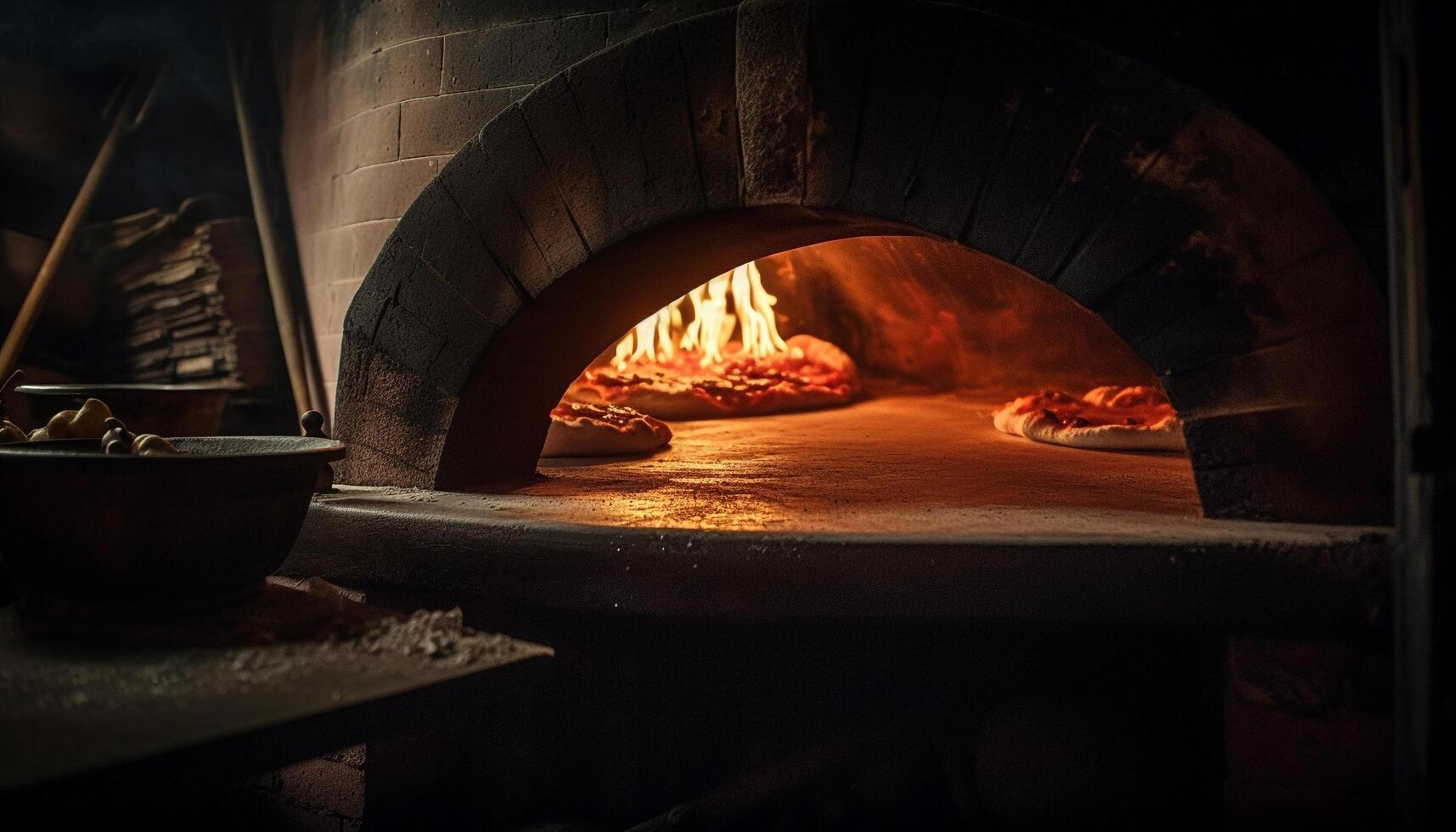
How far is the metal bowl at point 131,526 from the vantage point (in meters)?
1.40

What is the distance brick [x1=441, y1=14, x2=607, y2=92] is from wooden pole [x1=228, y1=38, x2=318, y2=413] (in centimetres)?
167

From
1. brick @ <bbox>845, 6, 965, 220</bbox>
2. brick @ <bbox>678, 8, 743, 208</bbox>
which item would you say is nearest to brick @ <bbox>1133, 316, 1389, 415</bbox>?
brick @ <bbox>845, 6, 965, 220</bbox>

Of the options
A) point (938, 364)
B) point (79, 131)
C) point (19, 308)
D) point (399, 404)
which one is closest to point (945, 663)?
point (399, 404)

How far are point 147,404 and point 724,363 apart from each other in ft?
7.62

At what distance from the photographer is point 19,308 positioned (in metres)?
4.27

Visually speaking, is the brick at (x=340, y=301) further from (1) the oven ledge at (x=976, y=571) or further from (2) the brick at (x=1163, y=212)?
A: (2) the brick at (x=1163, y=212)

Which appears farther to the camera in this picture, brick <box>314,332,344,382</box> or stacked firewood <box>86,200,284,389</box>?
stacked firewood <box>86,200,284,389</box>

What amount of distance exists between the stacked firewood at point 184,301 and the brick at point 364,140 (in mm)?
1243

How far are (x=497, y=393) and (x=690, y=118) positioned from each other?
89 centimetres

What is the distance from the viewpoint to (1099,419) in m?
3.38

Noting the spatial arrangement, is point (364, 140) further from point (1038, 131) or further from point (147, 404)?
point (1038, 131)

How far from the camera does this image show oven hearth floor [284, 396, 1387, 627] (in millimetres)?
1603

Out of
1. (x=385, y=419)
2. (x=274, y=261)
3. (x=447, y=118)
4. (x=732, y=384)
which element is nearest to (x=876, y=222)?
(x=447, y=118)

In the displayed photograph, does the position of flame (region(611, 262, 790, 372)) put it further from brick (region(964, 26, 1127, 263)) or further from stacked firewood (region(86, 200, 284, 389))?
brick (region(964, 26, 1127, 263))
